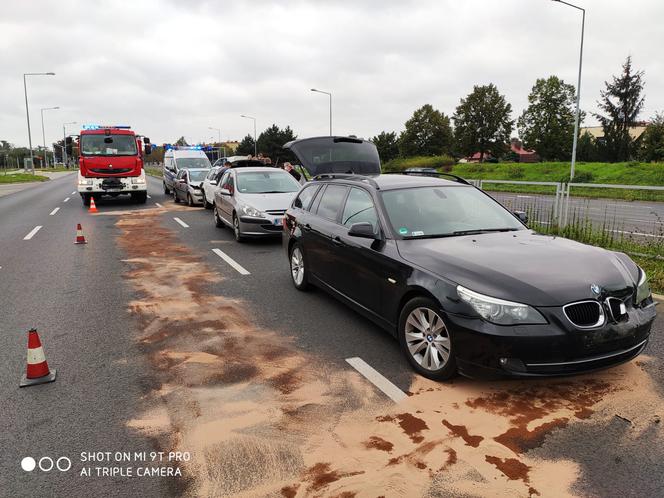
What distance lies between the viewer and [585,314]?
3.54m

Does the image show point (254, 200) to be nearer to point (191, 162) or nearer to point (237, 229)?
point (237, 229)

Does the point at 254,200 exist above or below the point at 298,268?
above

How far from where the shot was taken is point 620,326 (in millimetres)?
3637

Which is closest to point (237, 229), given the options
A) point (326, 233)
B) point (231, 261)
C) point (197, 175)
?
point (231, 261)

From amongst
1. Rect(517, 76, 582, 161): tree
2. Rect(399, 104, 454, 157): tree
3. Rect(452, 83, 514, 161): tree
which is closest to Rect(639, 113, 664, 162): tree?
Rect(517, 76, 582, 161): tree

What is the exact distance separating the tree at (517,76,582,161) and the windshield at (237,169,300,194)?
54898mm

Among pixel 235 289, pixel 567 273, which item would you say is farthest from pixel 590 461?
pixel 235 289

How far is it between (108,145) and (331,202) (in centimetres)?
1607

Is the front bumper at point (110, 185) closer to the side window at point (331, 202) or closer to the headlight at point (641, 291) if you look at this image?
the side window at point (331, 202)

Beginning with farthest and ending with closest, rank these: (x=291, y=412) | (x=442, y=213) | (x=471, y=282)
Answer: (x=442, y=213) < (x=471, y=282) < (x=291, y=412)

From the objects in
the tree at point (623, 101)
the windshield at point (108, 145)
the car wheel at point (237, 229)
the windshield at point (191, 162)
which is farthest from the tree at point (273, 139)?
the car wheel at point (237, 229)

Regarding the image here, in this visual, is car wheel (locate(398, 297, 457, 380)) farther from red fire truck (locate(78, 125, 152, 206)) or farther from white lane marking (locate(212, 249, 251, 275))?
red fire truck (locate(78, 125, 152, 206))

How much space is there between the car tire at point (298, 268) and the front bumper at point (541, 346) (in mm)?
3212

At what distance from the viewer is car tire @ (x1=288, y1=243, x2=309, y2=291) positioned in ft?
21.9
